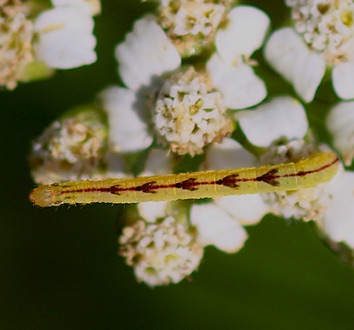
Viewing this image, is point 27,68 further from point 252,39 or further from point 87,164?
point 252,39

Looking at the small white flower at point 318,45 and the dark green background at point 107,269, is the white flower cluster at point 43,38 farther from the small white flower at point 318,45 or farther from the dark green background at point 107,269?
the small white flower at point 318,45

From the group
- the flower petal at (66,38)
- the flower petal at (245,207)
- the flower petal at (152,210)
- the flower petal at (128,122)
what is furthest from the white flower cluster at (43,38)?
the flower petal at (245,207)

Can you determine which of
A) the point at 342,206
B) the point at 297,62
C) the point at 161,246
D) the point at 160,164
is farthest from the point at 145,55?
the point at 342,206

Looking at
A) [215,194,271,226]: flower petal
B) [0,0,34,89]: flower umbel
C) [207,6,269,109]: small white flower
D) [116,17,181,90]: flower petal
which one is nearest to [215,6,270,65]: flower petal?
[207,6,269,109]: small white flower

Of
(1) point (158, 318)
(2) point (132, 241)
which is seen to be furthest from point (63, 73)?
(1) point (158, 318)

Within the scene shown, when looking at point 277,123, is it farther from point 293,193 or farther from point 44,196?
point 44,196

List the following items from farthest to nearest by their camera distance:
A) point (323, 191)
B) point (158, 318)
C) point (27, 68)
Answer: point (158, 318) < point (27, 68) < point (323, 191)

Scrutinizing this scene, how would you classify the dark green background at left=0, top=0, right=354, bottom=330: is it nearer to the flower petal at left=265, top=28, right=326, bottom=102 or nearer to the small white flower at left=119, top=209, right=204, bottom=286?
the small white flower at left=119, top=209, right=204, bottom=286

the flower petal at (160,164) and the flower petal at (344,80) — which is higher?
the flower petal at (344,80)
